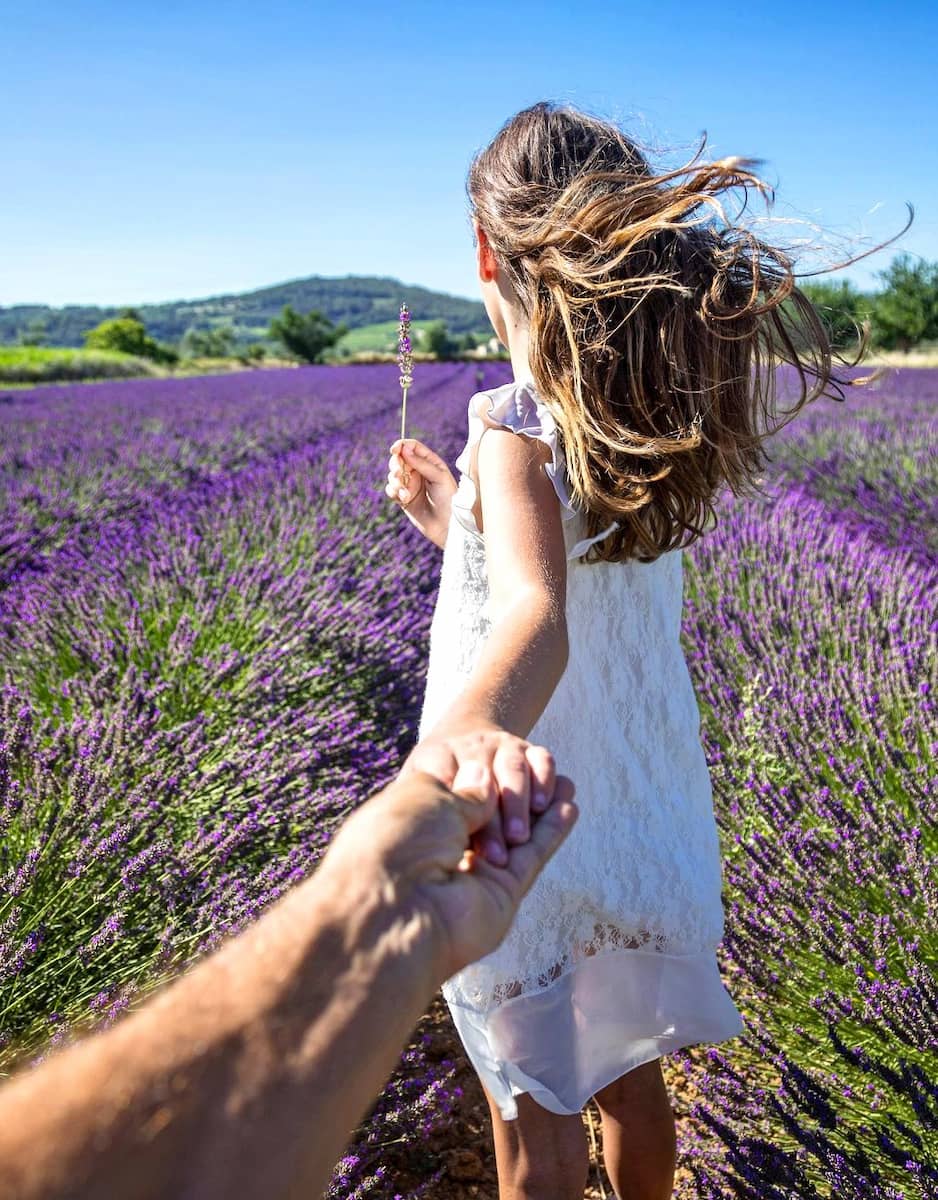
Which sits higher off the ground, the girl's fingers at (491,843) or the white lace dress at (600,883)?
the girl's fingers at (491,843)

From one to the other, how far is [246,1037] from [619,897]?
0.84 meters

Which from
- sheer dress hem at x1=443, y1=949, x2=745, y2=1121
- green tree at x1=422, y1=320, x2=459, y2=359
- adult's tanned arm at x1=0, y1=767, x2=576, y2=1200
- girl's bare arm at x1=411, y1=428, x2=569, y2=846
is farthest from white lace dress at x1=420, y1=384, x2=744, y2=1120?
green tree at x1=422, y1=320, x2=459, y2=359

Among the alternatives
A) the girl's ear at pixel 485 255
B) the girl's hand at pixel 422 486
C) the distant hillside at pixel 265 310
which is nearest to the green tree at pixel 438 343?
the girl's hand at pixel 422 486

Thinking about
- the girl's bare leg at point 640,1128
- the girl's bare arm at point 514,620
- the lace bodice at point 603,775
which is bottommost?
the girl's bare leg at point 640,1128

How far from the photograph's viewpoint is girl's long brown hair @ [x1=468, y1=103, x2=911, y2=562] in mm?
1061

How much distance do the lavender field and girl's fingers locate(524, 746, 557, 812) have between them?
0.79 meters

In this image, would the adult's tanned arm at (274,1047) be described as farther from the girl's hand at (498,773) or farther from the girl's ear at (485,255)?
the girl's ear at (485,255)

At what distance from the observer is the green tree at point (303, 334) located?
58656mm

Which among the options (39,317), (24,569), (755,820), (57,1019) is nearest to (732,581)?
(755,820)

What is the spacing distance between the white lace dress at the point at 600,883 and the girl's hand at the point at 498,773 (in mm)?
499

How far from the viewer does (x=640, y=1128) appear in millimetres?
1317

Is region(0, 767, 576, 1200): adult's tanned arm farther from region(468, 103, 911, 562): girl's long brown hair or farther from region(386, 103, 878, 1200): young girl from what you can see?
region(468, 103, 911, 562): girl's long brown hair

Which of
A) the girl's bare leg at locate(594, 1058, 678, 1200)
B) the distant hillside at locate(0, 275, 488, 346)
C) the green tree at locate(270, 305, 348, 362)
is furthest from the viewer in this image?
the distant hillside at locate(0, 275, 488, 346)

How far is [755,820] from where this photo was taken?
194 cm
